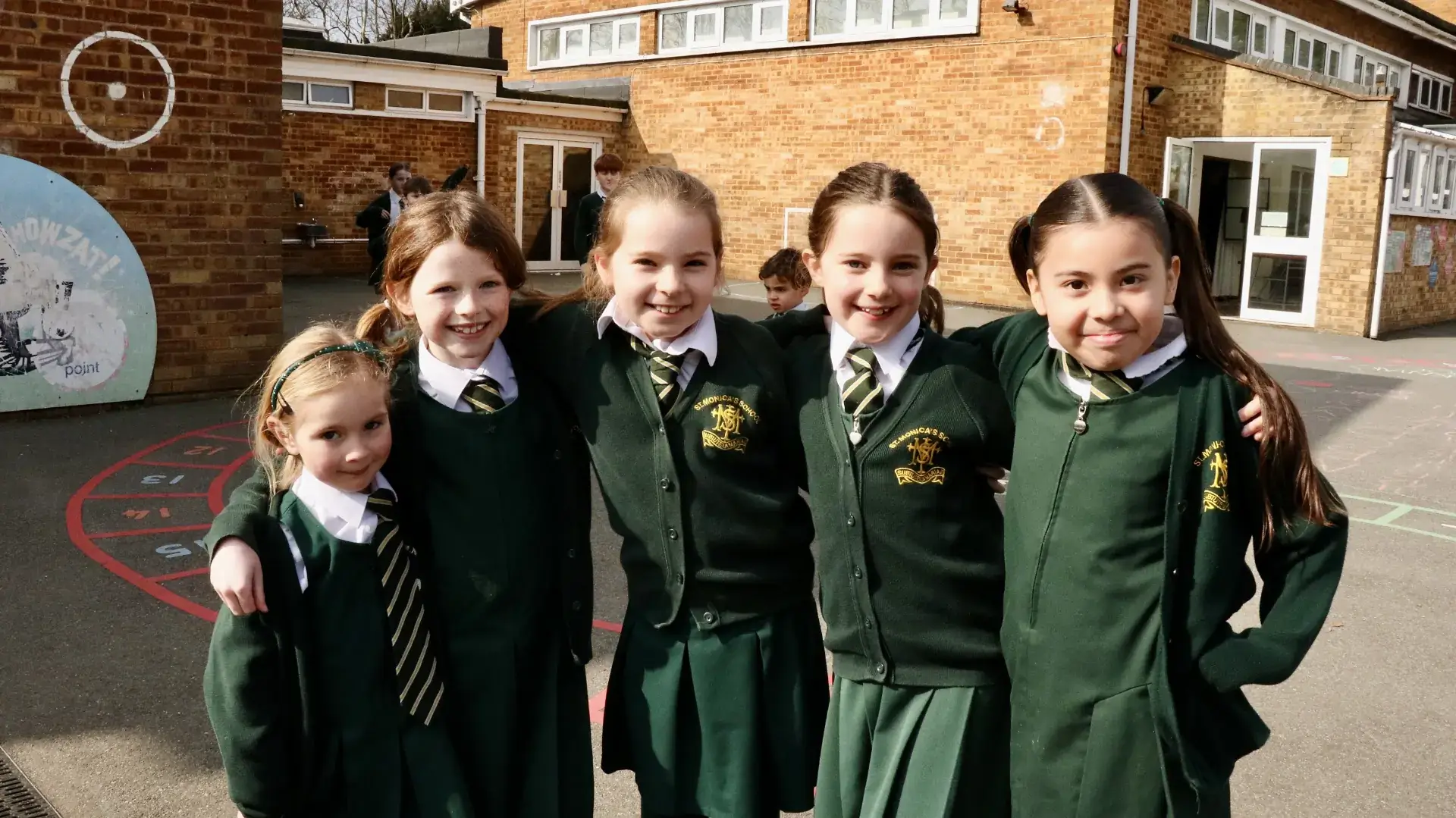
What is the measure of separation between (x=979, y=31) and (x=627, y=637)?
601 inches

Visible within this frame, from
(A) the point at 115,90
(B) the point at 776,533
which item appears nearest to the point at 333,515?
(B) the point at 776,533

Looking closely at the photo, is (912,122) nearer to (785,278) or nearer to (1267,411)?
(785,278)

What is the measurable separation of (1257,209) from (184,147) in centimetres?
1372

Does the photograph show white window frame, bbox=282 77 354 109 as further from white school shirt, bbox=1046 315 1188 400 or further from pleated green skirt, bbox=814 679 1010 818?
white school shirt, bbox=1046 315 1188 400

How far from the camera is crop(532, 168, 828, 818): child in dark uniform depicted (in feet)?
7.72

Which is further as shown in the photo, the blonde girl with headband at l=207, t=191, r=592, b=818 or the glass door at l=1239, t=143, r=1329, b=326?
the glass door at l=1239, t=143, r=1329, b=326

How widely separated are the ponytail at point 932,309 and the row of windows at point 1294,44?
15.8 metres

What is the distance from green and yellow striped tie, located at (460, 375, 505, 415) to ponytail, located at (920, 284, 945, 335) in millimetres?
881

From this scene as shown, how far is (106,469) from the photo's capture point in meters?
6.70

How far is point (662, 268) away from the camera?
235 centimetres

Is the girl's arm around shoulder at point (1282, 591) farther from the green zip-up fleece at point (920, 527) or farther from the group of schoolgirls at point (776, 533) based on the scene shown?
the green zip-up fleece at point (920, 527)

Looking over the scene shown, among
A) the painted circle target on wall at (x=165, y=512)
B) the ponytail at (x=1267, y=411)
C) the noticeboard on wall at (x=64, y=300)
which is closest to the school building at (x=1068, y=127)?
the noticeboard on wall at (x=64, y=300)

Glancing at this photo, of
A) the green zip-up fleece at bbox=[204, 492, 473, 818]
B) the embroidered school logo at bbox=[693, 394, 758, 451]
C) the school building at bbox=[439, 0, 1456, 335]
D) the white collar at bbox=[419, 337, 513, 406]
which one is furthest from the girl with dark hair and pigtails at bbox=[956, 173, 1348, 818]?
the school building at bbox=[439, 0, 1456, 335]

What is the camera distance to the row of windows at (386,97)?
17438 mm
